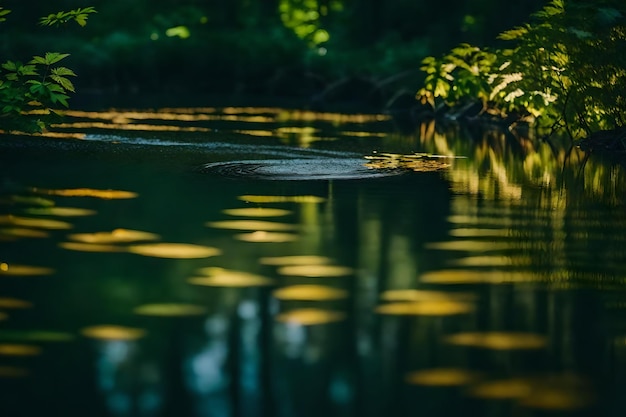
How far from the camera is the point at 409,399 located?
539 centimetres

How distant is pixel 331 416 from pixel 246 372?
27.9 inches

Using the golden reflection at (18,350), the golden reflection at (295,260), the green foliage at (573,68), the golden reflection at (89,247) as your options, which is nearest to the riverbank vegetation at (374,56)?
the green foliage at (573,68)

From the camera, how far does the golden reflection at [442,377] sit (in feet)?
18.6

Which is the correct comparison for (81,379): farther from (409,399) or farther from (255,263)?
(255,263)

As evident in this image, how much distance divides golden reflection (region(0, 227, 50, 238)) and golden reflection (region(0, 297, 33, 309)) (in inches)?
101

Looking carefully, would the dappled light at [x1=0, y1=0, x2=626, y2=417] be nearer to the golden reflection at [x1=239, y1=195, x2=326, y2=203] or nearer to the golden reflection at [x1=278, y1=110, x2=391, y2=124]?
the golden reflection at [x1=239, y1=195, x2=326, y2=203]

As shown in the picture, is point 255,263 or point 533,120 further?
point 533,120

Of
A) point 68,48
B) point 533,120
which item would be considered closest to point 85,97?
point 68,48

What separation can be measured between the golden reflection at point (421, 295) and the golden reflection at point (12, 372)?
2.35m

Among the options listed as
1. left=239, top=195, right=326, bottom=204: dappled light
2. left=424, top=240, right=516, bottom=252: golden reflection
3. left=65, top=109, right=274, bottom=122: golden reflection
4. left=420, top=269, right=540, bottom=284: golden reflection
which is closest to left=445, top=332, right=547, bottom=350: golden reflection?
left=420, top=269, right=540, bottom=284: golden reflection

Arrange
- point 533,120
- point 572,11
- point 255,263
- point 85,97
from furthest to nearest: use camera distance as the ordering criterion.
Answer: point 85,97 < point 533,120 < point 572,11 < point 255,263

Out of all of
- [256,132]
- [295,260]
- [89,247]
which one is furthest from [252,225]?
[256,132]

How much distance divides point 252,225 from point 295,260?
1.79 meters

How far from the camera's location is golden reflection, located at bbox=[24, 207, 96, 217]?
36.9ft
